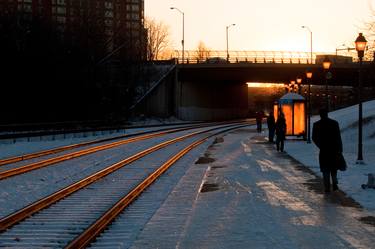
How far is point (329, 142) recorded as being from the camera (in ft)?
42.3

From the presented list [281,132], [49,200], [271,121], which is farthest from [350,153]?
[49,200]

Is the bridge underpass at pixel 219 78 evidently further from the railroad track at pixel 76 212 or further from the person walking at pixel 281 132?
the railroad track at pixel 76 212

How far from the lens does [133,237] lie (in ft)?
28.3

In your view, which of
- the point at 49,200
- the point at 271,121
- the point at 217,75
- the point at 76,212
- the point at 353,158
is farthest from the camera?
the point at 217,75

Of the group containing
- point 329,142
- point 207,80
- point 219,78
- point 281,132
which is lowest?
point 281,132

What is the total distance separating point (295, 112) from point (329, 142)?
70.9ft

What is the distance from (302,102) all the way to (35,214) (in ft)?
82.0

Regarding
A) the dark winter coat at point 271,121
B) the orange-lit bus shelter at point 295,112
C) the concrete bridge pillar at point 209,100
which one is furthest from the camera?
the concrete bridge pillar at point 209,100

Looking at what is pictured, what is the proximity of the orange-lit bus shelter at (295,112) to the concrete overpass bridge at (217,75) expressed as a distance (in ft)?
143

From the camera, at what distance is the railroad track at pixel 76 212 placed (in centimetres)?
864

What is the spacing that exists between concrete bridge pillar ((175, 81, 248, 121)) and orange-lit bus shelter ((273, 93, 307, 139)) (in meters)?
46.9

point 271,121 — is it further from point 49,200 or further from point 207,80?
point 207,80

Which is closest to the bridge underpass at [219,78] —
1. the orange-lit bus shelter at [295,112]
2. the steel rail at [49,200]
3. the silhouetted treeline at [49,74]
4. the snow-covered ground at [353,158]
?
the silhouetted treeline at [49,74]

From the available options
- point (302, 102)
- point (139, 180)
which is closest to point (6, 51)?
point (302, 102)
